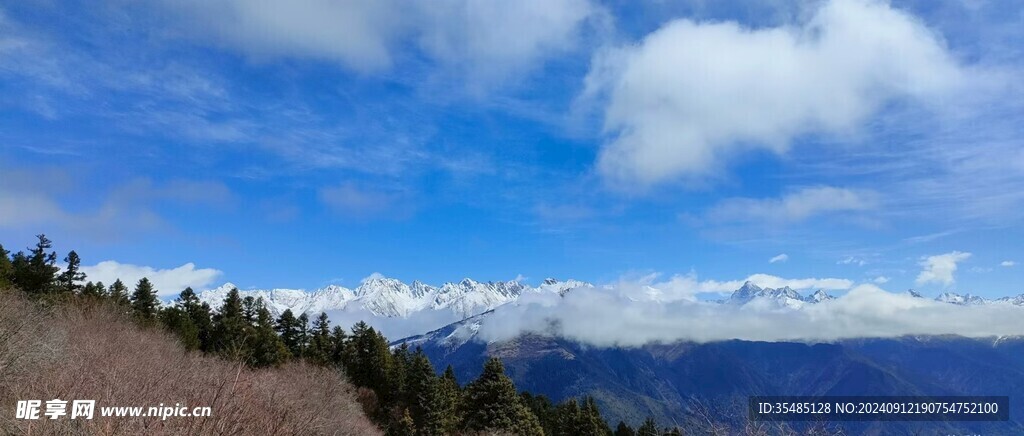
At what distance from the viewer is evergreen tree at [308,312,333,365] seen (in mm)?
67188

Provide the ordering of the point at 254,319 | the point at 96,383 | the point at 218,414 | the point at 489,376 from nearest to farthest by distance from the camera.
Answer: the point at 218,414, the point at 96,383, the point at 489,376, the point at 254,319

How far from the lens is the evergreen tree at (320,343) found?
67.2 metres

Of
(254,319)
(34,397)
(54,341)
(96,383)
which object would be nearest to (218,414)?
(96,383)

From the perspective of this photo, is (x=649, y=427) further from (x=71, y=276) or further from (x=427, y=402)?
(x=71, y=276)

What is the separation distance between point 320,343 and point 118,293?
2336 centimetres

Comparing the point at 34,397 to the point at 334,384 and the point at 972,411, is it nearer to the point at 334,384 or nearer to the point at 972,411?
the point at 972,411

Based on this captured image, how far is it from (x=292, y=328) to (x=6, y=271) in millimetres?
30771

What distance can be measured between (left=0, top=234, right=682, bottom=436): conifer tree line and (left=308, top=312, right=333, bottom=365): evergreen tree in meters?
0.16

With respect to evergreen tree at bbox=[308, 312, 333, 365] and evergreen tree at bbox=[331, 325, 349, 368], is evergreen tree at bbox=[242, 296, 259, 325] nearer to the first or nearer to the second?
evergreen tree at bbox=[308, 312, 333, 365]

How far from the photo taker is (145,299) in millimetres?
62969

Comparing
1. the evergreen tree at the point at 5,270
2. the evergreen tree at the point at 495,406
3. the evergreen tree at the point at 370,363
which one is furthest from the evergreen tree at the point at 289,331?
the evergreen tree at the point at 495,406

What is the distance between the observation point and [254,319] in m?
67.3

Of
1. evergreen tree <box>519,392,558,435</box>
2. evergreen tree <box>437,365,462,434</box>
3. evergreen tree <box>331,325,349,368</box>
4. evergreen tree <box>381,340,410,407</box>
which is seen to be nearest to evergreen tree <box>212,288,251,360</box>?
evergreen tree <box>331,325,349,368</box>

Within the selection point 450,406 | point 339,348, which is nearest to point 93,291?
point 339,348
